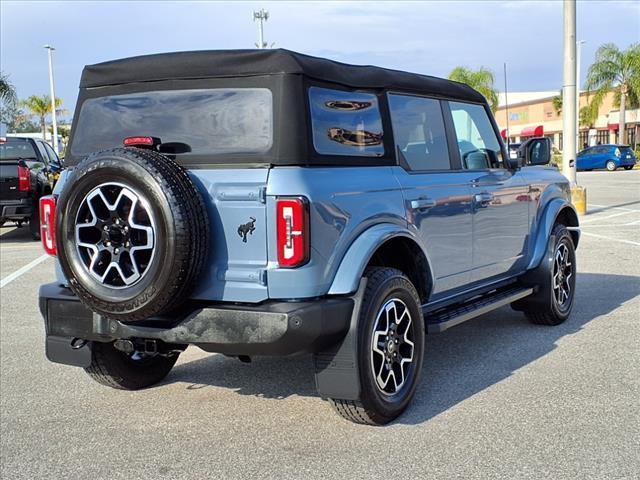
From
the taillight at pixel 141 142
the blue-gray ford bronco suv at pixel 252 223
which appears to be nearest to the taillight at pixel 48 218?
the blue-gray ford bronco suv at pixel 252 223

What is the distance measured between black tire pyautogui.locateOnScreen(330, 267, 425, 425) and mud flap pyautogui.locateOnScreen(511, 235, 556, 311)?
2194mm

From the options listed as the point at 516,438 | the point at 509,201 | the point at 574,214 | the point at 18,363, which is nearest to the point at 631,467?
the point at 516,438

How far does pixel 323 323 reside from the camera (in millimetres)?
3727

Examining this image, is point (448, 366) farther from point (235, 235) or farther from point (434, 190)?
point (235, 235)

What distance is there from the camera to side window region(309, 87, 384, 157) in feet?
13.3

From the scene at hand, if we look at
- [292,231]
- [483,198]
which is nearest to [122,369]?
[292,231]

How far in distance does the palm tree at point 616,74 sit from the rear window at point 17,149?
3997cm

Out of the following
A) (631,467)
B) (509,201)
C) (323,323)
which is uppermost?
(509,201)

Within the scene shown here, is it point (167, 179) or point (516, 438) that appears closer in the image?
point (167, 179)

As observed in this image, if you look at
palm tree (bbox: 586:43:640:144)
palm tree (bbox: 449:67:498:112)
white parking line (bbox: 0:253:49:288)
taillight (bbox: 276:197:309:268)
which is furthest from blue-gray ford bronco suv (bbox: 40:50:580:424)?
palm tree (bbox: 449:67:498:112)

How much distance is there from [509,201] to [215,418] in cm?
286

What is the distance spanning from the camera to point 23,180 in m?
13.0

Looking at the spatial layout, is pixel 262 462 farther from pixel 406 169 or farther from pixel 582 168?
pixel 582 168

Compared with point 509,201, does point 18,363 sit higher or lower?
lower
